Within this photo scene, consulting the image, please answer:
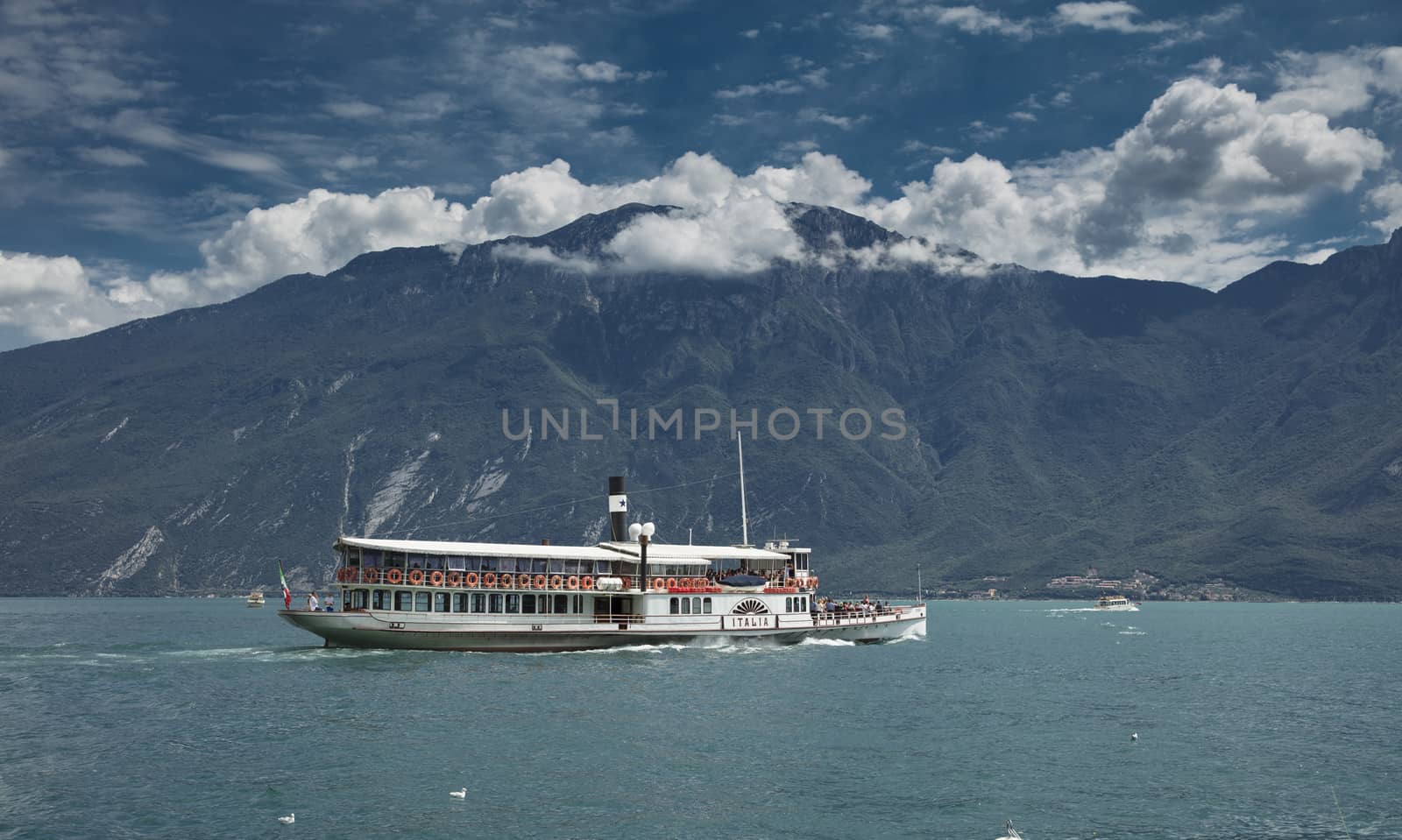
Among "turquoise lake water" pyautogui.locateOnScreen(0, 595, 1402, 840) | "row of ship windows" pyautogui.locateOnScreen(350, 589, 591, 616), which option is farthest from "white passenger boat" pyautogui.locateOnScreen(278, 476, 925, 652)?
"turquoise lake water" pyautogui.locateOnScreen(0, 595, 1402, 840)

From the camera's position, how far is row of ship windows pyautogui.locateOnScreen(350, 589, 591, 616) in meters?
84.7

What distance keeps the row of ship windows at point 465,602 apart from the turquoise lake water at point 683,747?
3512 millimetres

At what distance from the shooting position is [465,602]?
87688mm

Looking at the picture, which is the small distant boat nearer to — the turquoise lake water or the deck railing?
the turquoise lake water

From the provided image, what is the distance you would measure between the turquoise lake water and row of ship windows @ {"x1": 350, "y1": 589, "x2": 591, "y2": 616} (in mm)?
3512

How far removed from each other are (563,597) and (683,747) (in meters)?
41.3

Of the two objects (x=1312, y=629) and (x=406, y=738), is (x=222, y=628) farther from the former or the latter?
(x=1312, y=629)

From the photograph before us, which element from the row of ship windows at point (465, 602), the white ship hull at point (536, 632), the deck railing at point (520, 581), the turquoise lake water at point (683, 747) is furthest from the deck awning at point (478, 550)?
the turquoise lake water at point (683, 747)

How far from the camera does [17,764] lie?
46.7 meters

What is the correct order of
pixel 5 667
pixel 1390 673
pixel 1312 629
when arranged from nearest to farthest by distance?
pixel 5 667, pixel 1390 673, pixel 1312 629

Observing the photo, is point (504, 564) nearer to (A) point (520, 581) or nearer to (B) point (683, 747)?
(A) point (520, 581)

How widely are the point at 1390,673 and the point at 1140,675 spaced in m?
19.4

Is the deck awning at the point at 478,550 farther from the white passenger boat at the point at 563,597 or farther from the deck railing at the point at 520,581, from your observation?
the deck railing at the point at 520,581

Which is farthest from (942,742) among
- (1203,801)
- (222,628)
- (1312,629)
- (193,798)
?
(1312,629)
